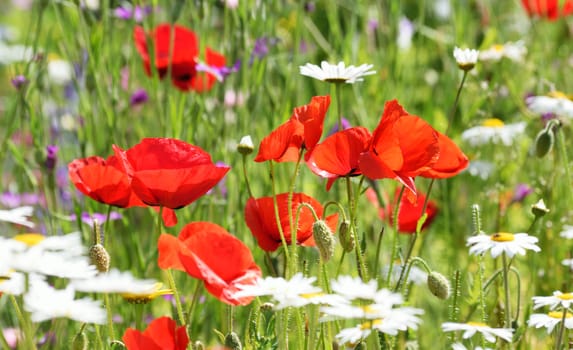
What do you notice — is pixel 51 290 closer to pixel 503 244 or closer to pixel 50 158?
pixel 503 244

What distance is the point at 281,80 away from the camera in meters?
1.79

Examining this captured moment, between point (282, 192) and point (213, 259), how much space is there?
2.25 ft

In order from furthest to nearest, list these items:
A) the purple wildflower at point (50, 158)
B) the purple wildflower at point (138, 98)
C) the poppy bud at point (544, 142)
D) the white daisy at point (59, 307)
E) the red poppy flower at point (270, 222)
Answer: the purple wildflower at point (138, 98), the purple wildflower at point (50, 158), the poppy bud at point (544, 142), the red poppy flower at point (270, 222), the white daisy at point (59, 307)

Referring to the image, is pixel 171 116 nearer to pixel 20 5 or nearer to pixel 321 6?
pixel 321 6

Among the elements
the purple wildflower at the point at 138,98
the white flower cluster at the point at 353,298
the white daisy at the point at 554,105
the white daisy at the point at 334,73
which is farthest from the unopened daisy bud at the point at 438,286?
the purple wildflower at the point at 138,98

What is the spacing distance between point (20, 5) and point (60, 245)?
3.24 meters

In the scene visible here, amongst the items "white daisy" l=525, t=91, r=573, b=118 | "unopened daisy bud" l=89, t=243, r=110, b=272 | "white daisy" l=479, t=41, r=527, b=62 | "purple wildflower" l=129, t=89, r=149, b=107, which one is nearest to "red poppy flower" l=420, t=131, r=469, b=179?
"unopened daisy bud" l=89, t=243, r=110, b=272

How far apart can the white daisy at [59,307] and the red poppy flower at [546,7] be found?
1564 millimetres

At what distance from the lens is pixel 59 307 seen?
2.26 feet

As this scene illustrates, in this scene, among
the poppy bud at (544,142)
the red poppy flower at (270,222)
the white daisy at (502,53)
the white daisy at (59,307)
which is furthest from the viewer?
the white daisy at (502,53)

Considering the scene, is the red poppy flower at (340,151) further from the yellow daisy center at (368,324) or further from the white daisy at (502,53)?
the white daisy at (502,53)

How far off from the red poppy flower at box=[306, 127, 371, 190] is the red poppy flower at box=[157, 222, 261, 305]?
11 cm

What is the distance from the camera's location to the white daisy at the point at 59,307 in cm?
68

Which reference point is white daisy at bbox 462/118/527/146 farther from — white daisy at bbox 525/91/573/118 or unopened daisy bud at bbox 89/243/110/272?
unopened daisy bud at bbox 89/243/110/272
